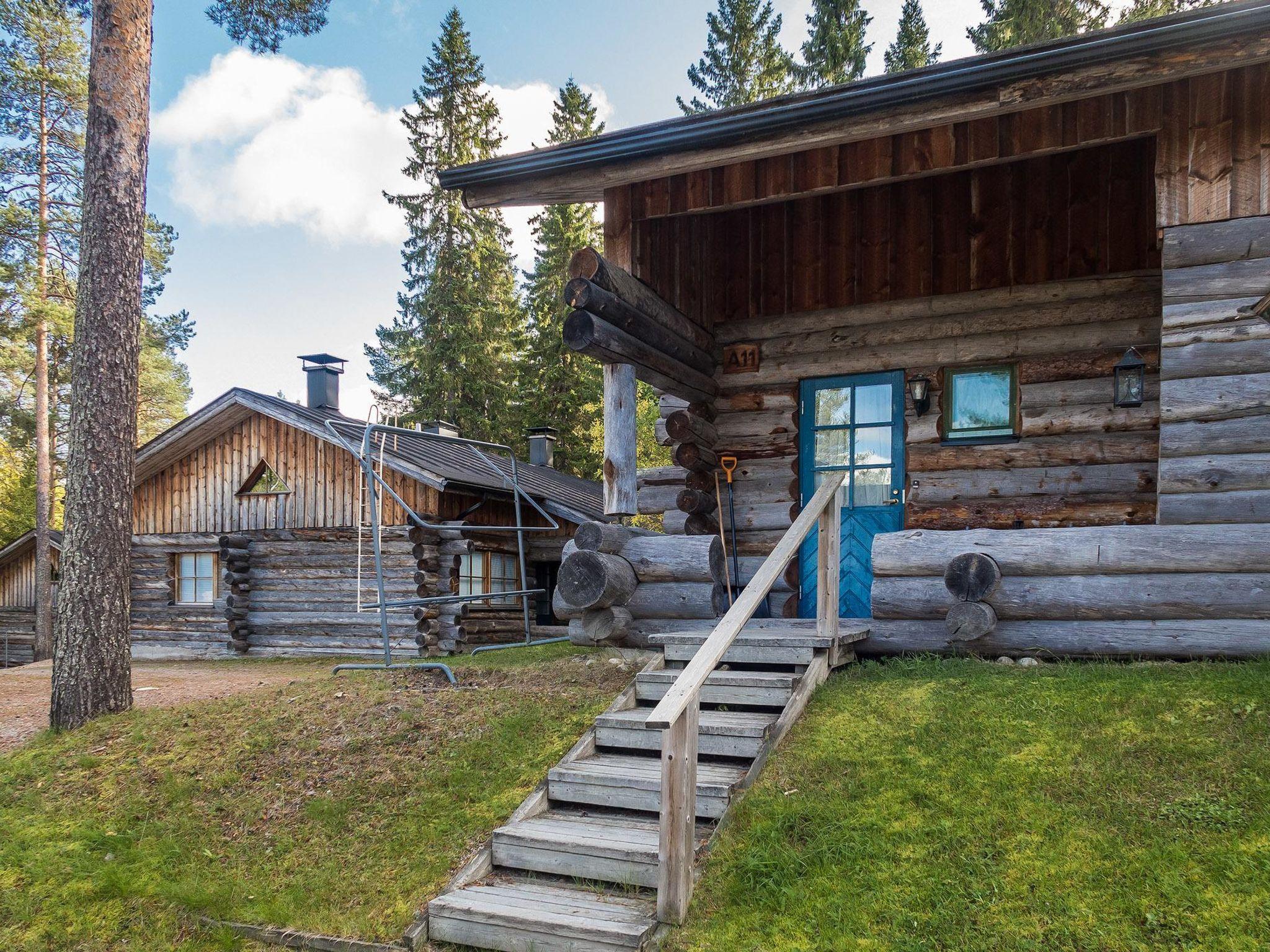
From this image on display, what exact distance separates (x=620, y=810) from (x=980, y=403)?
5.53 meters

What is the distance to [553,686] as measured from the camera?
23.0 ft

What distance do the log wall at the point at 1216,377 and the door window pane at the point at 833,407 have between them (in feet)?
10.6

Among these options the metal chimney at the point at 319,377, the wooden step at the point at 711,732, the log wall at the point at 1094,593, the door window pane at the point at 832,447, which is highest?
the metal chimney at the point at 319,377

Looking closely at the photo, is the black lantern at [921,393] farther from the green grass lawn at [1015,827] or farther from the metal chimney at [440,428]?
the metal chimney at [440,428]

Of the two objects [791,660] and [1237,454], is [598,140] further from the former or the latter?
[1237,454]

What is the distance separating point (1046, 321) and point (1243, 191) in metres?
2.19

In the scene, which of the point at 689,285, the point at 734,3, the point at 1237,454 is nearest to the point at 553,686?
the point at 689,285

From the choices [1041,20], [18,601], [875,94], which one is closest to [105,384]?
[875,94]

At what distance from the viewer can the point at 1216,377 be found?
19.7 feet

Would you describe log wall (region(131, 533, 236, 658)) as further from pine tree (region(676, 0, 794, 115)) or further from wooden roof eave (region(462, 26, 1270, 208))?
pine tree (region(676, 0, 794, 115))

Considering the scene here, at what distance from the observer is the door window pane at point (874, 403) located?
884cm

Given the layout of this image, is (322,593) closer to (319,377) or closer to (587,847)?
(319,377)

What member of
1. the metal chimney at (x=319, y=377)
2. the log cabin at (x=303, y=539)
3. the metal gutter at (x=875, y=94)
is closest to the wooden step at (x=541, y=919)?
the metal gutter at (x=875, y=94)

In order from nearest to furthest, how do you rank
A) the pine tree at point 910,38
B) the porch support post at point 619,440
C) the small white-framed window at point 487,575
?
1. the porch support post at point 619,440
2. the small white-framed window at point 487,575
3. the pine tree at point 910,38
